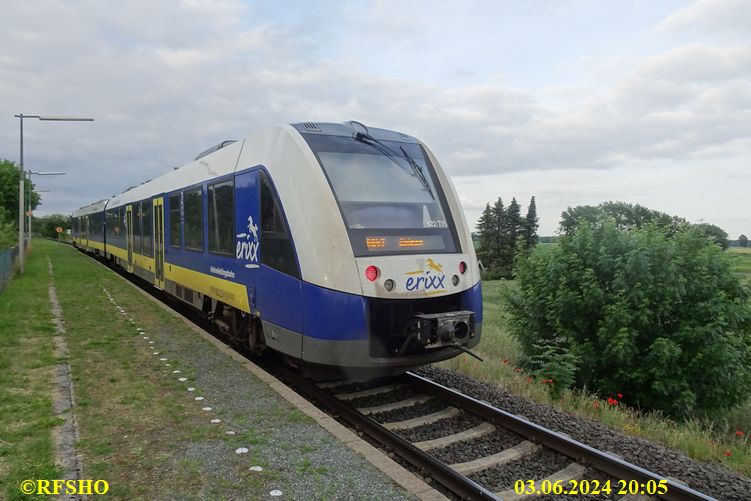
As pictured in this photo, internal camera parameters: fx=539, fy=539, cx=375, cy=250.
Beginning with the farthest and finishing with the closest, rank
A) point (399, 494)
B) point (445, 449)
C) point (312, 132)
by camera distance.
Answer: point (312, 132)
point (445, 449)
point (399, 494)

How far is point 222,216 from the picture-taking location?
314 inches

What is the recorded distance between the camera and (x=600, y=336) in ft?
30.6

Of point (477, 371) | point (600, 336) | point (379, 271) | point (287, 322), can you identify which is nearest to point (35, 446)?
point (287, 322)

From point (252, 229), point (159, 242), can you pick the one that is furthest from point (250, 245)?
point (159, 242)

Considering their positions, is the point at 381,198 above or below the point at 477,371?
above

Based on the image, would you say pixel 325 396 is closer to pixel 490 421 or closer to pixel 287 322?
pixel 287 322

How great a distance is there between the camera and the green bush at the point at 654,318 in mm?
8984

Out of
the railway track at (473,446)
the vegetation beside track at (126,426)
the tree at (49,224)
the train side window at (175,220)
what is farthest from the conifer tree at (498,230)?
the tree at (49,224)

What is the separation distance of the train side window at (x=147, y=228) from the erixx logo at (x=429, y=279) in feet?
30.7

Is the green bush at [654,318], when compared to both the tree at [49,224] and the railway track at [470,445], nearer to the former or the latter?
the railway track at [470,445]

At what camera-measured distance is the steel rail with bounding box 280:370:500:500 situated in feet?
13.2

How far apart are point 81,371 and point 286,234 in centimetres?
340

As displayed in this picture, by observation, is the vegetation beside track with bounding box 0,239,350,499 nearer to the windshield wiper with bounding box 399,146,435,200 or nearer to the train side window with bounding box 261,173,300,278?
the train side window with bounding box 261,173,300,278

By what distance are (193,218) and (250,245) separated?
127 inches
